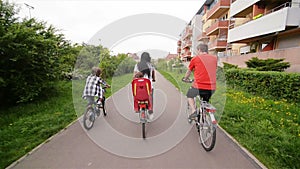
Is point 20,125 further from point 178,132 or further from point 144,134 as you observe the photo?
point 178,132

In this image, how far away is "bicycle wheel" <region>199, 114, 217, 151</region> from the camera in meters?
2.86

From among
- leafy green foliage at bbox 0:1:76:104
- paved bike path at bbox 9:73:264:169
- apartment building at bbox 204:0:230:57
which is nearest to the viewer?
paved bike path at bbox 9:73:264:169

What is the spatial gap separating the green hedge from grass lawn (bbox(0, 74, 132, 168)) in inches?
284

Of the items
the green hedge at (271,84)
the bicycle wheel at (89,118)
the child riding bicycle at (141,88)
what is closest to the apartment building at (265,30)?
the green hedge at (271,84)

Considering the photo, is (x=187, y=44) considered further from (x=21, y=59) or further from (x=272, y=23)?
(x=21, y=59)

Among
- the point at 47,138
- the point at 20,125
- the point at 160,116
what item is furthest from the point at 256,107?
the point at 20,125

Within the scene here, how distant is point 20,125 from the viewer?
13.7ft

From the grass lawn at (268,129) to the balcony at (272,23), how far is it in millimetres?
6740

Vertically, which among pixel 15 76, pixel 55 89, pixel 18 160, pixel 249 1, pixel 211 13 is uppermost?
pixel 211 13

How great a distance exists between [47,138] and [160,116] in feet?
9.25

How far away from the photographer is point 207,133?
313cm

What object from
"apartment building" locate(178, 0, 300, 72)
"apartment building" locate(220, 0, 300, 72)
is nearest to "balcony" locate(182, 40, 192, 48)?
"apartment building" locate(178, 0, 300, 72)

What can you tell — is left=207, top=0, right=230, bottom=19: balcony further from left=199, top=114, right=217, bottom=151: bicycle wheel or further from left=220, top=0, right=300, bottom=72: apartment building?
left=199, top=114, right=217, bottom=151: bicycle wheel

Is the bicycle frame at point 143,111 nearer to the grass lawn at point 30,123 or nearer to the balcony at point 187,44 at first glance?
the grass lawn at point 30,123
